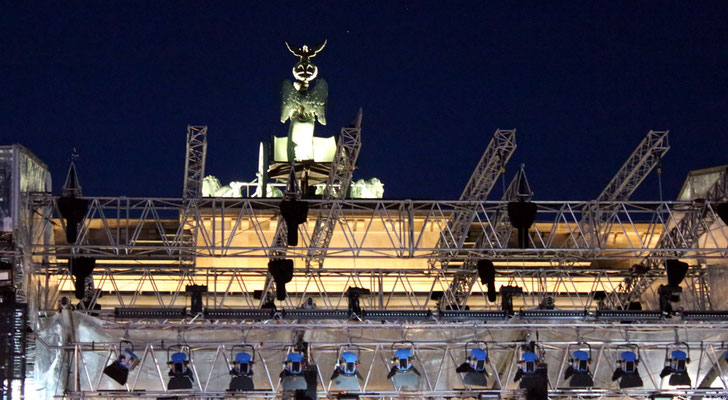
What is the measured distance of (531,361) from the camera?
58.4 feet

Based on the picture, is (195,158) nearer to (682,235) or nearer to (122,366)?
(122,366)

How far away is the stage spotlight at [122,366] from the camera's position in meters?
17.2

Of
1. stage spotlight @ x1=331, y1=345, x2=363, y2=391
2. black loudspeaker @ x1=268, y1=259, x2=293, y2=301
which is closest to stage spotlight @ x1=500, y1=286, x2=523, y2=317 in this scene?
stage spotlight @ x1=331, y1=345, x2=363, y2=391

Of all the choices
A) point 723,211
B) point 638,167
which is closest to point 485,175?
point 638,167

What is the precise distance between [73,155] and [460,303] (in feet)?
35.5

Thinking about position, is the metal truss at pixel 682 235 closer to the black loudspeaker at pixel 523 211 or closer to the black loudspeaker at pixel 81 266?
the black loudspeaker at pixel 523 211

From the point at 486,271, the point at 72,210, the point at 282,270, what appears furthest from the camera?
the point at 486,271

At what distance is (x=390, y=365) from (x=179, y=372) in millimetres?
3916

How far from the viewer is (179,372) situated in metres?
17.5

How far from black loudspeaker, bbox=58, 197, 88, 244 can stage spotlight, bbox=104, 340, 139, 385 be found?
256 cm

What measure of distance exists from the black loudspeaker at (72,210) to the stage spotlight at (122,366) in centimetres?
256

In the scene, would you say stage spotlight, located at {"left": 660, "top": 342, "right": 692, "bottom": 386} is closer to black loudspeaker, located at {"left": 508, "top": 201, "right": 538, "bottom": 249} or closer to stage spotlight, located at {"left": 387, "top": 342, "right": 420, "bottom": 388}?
black loudspeaker, located at {"left": 508, "top": 201, "right": 538, "bottom": 249}

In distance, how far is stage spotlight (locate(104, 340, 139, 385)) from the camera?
56.5 feet

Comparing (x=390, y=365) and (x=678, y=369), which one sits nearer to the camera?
(x=678, y=369)
